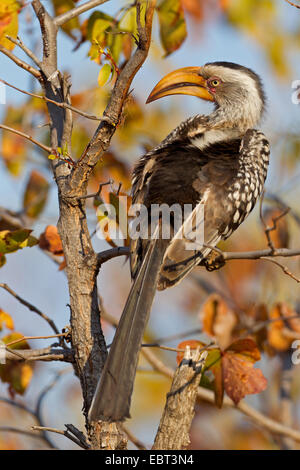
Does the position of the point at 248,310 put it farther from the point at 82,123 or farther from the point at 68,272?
the point at 68,272

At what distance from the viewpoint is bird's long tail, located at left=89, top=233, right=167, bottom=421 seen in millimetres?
2275

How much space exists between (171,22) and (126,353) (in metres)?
1.92

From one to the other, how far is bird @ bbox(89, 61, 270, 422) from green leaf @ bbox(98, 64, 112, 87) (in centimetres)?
80

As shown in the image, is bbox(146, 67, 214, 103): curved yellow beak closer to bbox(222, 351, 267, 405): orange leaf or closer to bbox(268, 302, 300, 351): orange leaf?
bbox(268, 302, 300, 351): orange leaf

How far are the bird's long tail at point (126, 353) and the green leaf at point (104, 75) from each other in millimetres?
885

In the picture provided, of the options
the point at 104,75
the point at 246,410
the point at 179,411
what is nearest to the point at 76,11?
the point at 104,75

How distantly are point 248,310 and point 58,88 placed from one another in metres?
2.68

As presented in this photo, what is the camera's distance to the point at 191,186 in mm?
3357

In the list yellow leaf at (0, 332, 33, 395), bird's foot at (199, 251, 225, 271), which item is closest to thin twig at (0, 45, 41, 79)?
bird's foot at (199, 251, 225, 271)

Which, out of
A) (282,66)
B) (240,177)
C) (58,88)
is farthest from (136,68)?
(282,66)

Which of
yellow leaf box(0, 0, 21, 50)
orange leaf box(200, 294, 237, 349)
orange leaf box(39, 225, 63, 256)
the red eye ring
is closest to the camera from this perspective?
yellow leaf box(0, 0, 21, 50)

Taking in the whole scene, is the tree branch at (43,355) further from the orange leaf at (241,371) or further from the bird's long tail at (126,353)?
the orange leaf at (241,371)

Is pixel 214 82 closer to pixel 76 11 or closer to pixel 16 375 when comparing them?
pixel 76 11

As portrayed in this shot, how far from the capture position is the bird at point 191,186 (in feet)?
8.06
